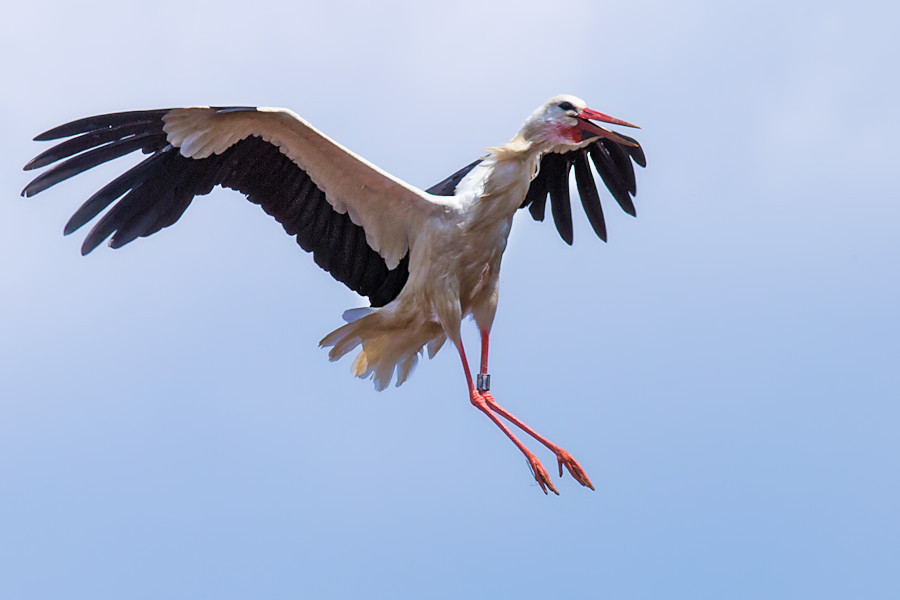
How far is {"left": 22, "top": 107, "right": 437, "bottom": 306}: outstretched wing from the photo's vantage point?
8289 mm

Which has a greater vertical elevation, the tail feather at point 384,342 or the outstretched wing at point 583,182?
the outstretched wing at point 583,182

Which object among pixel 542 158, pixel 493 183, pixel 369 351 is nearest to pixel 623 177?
pixel 542 158

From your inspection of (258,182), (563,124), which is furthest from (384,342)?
(563,124)

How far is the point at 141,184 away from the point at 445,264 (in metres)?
1.88

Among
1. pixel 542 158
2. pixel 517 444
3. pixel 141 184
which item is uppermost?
pixel 542 158

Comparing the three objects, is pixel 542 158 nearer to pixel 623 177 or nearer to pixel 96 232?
pixel 623 177

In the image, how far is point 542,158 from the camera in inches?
376

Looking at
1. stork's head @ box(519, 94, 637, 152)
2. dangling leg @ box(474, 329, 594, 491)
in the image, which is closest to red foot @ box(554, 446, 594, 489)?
dangling leg @ box(474, 329, 594, 491)

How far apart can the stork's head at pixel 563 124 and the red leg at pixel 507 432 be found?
1314 mm

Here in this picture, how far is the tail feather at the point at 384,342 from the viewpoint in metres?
8.58

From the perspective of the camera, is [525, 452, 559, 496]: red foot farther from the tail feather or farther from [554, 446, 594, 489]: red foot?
the tail feather

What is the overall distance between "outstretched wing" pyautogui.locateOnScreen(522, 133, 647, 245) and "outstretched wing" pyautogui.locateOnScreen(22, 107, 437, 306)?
1300mm

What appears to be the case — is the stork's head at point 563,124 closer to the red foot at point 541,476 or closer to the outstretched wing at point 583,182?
the outstretched wing at point 583,182

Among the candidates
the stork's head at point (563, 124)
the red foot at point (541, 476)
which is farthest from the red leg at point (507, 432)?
the stork's head at point (563, 124)
